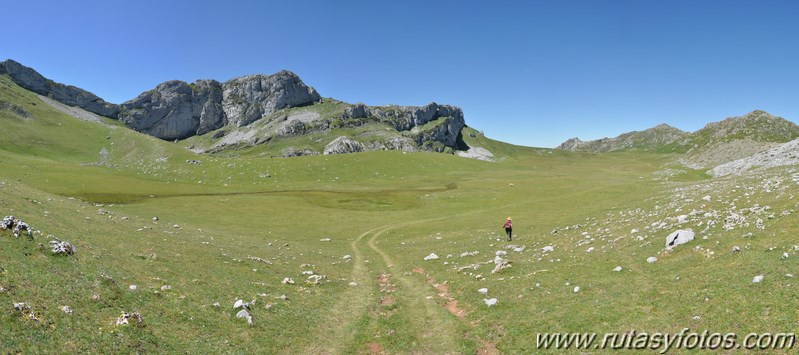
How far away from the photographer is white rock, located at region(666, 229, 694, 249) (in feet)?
84.1

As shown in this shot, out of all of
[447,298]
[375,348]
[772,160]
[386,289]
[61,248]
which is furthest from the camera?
[772,160]

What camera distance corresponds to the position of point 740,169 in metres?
78.9

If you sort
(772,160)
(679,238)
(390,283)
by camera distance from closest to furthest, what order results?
(679,238) → (390,283) → (772,160)

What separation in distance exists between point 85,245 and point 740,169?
108889 mm

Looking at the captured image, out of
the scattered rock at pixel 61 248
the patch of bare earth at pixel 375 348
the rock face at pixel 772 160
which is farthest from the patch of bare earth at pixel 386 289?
the rock face at pixel 772 160

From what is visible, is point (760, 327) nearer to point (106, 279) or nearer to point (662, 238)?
point (662, 238)

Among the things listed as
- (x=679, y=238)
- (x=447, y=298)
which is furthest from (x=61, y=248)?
(x=679, y=238)

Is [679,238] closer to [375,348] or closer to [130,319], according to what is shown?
[375,348]

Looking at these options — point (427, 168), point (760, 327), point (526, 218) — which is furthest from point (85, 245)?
point (427, 168)

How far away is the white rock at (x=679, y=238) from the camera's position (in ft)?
84.1

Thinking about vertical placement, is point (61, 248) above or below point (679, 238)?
below

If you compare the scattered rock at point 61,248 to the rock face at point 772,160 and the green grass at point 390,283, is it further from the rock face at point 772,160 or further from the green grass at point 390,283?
the rock face at point 772,160

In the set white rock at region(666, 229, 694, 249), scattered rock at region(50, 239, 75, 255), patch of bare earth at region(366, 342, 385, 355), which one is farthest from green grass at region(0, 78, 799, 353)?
white rock at region(666, 229, 694, 249)

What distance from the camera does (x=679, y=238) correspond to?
2602 cm
